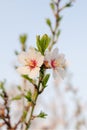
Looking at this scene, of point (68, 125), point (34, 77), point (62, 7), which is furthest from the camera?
point (68, 125)

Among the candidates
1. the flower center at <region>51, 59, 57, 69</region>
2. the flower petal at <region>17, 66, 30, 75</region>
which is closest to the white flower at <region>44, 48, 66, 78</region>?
the flower center at <region>51, 59, 57, 69</region>

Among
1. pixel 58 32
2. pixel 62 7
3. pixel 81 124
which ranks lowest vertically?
pixel 81 124

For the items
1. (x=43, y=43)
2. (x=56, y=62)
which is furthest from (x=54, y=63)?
(x=43, y=43)

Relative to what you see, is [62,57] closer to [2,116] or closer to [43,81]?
[43,81]

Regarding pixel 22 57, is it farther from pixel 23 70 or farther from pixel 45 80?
pixel 45 80

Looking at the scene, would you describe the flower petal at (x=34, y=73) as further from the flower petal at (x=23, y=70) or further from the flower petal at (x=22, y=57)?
the flower petal at (x=22, y=57)

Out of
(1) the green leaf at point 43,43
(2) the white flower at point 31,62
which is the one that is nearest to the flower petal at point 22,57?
(2) the white flower at point 31,62

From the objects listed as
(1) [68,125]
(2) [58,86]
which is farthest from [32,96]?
(2) [58,86]

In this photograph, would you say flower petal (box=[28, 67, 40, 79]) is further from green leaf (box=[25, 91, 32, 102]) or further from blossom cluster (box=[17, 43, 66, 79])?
green leaf (box=[25, 91, 32, 102])
